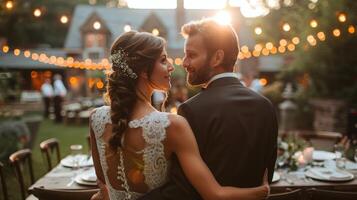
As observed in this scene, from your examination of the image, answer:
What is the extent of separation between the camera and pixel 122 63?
1979mm

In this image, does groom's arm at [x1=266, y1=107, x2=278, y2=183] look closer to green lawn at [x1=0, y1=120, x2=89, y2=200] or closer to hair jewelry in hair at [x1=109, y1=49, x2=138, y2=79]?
hair jewelry in hair at [x1=109, y1=49, x2=138, y2=79]

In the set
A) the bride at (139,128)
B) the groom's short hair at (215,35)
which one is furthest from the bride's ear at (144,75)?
the groom's short hair at (215,35)

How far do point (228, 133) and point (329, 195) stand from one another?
50.2 inches

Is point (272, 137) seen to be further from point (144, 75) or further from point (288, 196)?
point (288, 196)

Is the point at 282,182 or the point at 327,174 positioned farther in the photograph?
the point at 327,174

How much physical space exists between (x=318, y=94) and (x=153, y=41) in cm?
1192

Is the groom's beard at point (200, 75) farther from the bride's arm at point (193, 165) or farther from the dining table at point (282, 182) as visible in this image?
the dining table at point (282, 182)

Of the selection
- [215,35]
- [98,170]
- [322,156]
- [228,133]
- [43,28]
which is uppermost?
[43,28]

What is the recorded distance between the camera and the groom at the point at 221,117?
178cm

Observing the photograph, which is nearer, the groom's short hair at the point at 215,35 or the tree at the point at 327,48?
the groom's short hair at the point at 215,35

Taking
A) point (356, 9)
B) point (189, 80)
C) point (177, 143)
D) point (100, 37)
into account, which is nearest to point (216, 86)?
point (189, 80)

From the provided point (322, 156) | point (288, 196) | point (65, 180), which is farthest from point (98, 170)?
point (322, 156)

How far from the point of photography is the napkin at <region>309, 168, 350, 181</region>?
12.0 feet

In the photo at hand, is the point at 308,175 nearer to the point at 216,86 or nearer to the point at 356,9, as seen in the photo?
the point at 216,86
